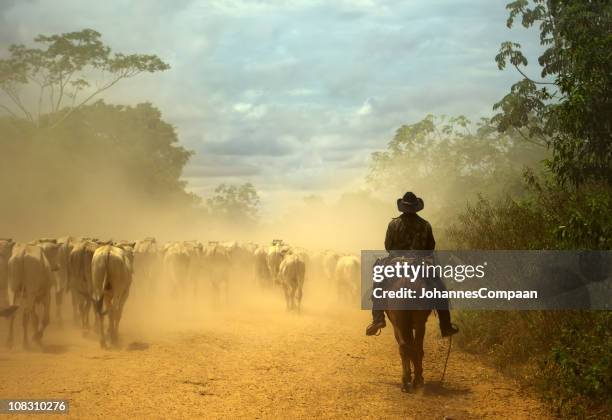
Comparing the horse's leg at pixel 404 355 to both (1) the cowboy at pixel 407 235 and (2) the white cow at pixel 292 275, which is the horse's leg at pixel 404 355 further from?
(2) the white cow at pixel 292 275

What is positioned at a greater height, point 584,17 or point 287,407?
point 584,17

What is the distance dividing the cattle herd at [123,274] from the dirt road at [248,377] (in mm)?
780

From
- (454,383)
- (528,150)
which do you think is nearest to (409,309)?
(454,383)

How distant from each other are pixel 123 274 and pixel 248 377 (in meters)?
4.17

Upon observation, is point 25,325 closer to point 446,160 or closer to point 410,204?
point 410,204

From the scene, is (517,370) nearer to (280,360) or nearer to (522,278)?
(522,278)

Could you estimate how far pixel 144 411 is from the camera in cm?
757

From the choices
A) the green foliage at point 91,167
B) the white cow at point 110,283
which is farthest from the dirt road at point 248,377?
the green foliage at point 91,167

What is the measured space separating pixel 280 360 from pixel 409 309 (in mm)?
3320

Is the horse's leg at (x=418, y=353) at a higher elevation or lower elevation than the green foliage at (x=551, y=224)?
lower

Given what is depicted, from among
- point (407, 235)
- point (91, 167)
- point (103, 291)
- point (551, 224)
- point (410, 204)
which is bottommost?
point (103, 291)

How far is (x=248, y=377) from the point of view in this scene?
954 cm

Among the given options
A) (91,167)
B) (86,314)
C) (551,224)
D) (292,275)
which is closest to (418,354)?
(551,224)

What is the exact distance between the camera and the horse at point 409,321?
28.0 ft
